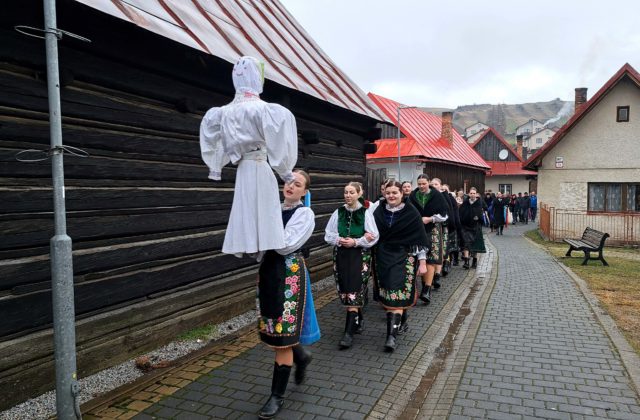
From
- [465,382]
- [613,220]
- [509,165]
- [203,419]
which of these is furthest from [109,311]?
[509,165]

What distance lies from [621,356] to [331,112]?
19.6 feet

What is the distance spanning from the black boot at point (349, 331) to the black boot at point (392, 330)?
1.31 feet

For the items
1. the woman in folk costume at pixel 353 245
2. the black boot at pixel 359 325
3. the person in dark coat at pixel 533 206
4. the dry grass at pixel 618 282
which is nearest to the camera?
the woman in folk costume at pixel 353 245

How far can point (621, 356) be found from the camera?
17.3 ft

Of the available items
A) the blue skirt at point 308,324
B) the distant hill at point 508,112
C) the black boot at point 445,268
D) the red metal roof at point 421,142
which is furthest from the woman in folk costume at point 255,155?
the distant hill at point 508,112

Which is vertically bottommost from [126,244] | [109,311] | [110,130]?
[109,311]

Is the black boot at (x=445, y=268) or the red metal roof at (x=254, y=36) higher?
the red metal roof at (x=254, y=36)

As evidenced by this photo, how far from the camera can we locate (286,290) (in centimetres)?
392

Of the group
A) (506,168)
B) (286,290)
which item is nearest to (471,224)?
(286,290)

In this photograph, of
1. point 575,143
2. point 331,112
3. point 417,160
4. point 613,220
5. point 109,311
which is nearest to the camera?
point 109,311

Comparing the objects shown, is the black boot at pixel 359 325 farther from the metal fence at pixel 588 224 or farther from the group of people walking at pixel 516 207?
the group of people walking at pixel 516 207

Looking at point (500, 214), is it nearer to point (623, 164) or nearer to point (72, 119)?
point (623, 164)

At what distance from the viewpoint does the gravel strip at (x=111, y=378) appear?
3.78m

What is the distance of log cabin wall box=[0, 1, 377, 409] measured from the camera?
392 centimetres
